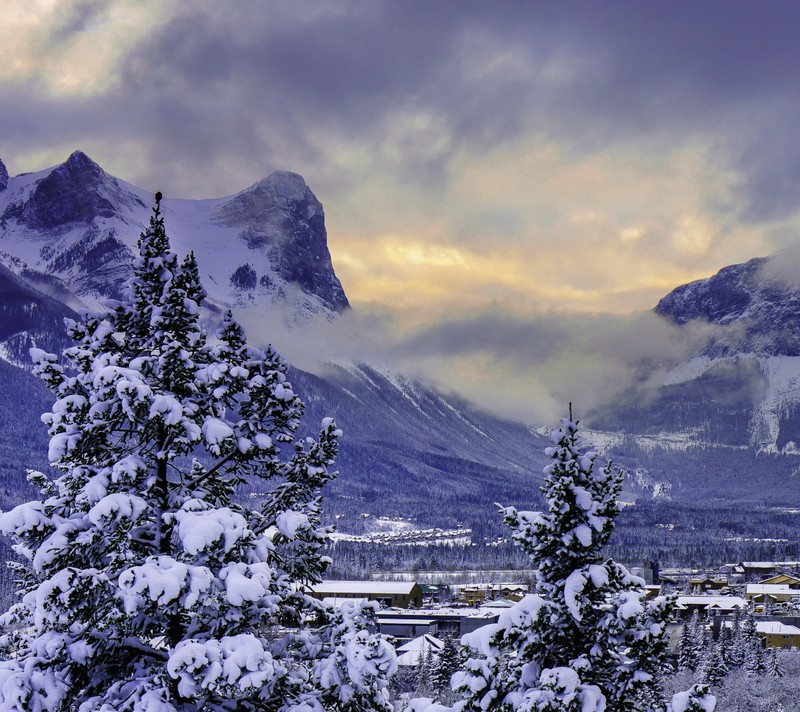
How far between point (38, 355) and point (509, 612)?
10432 millimetres

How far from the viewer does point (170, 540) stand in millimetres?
16844

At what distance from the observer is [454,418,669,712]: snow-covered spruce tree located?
729 inches

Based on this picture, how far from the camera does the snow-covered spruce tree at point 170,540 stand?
15031 millimetres

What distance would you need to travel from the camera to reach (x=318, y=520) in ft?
59.5

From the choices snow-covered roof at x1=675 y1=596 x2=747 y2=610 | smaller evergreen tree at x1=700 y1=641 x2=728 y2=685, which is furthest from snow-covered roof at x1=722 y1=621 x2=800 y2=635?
smaller evergreen tree at x1=700 y1=641 x2=728 y2=685

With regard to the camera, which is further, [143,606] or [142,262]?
[142,262]

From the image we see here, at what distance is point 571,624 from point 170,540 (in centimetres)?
835

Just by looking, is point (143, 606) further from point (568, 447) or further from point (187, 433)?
point (568, 447)

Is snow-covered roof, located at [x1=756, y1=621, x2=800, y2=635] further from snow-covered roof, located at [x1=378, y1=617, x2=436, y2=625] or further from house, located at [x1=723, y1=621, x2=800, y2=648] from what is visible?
snow-covered roof, located at [x1=378, y1=617, x2=436, y2=625]

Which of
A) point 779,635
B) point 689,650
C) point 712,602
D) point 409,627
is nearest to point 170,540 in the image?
point 689,650

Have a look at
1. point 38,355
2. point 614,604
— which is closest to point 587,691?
point 614,604

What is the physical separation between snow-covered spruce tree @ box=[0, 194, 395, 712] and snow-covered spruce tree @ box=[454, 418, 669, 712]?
125 inches

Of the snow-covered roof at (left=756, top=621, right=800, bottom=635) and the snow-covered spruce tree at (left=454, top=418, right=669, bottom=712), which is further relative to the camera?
the snow-covered roof at (left=756, top=621, right=800, bottom=635)

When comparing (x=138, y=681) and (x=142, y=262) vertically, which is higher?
(x=142, y=262)
